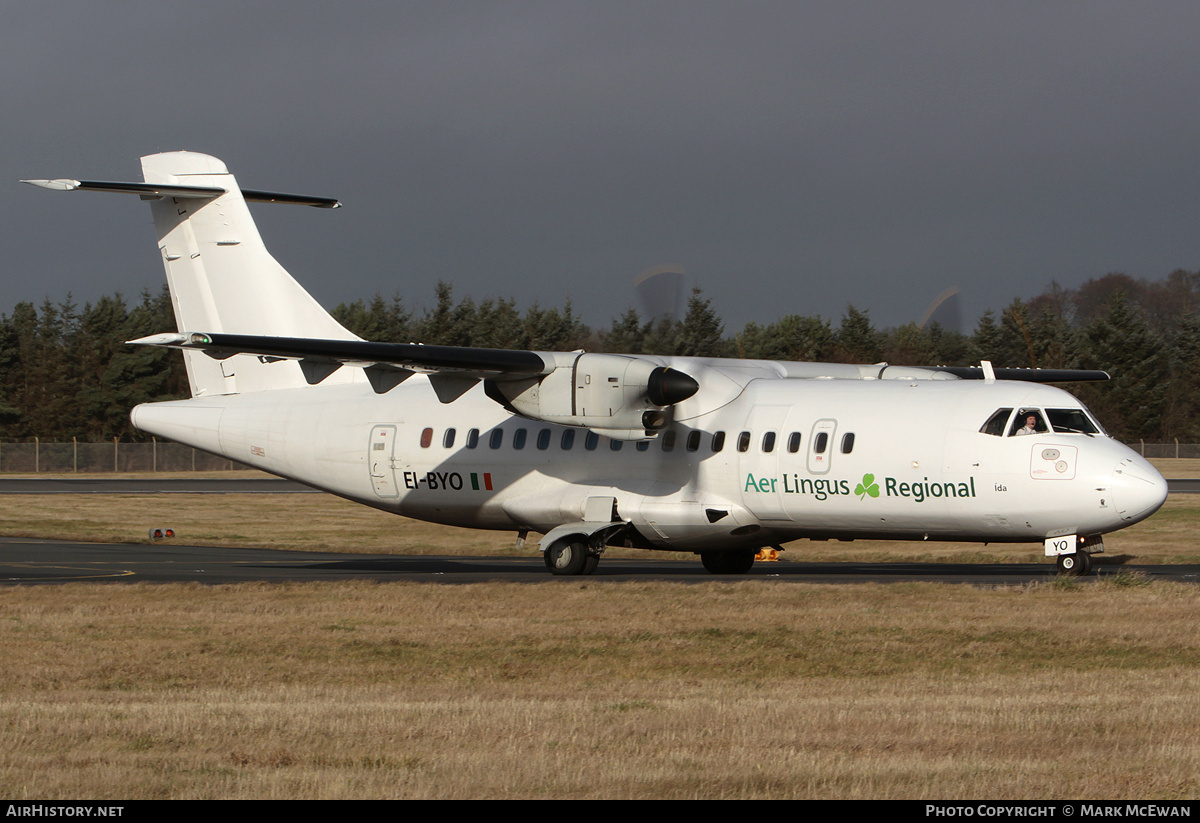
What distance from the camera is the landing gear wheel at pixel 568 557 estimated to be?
68.4 feet

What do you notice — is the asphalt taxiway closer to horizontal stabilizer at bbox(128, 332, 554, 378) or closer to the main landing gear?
the main landing gear

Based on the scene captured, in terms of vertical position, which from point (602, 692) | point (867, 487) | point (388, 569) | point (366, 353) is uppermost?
point (366, 353)

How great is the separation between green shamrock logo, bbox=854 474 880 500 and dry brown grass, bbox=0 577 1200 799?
181cm

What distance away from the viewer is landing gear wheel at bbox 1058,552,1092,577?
1831 centimetres

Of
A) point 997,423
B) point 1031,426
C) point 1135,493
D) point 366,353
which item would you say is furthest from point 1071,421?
point 366,353

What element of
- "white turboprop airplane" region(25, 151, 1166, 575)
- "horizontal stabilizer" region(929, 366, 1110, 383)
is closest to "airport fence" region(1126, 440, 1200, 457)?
"horizontal stabilizer" region(929, 366, 1110, 383)

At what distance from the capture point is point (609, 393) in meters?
19.9

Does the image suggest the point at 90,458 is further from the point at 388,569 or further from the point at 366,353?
the point at 366,353

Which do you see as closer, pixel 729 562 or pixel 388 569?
pixel 729 562

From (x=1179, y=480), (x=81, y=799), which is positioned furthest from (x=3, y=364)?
(x=81, y=799)

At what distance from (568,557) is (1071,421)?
25.7ft

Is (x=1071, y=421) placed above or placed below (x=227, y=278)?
below

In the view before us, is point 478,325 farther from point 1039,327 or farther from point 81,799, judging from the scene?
point 81,799

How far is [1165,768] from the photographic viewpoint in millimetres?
7355
